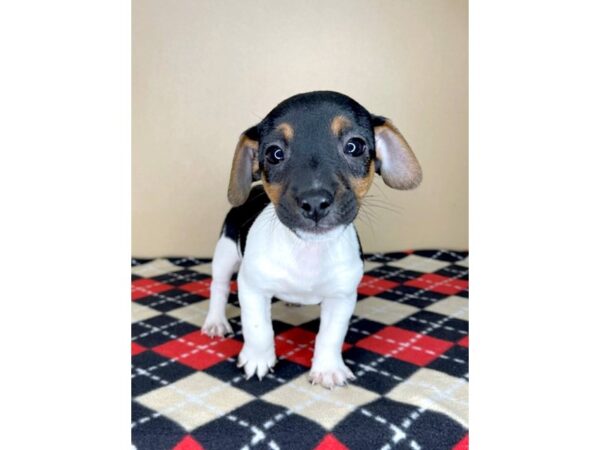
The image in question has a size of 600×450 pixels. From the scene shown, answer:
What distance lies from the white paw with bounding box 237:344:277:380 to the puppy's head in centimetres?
52

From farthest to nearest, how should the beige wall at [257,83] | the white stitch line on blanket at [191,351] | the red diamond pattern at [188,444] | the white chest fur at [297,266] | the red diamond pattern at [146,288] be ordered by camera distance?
the beige wall at [257,83] → the red diamond pattern at [146,288] → the white stitch line on blanket at [191,351] → the white chest fur at [297,266] → the red diamond pattern at [188,444]

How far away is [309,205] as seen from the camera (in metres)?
1.45

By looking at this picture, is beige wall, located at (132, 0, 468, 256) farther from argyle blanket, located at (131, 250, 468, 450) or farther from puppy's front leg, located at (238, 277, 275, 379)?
puppy's front leg, located at (238, 277, 275, 379)

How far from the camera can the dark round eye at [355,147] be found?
5.44ft

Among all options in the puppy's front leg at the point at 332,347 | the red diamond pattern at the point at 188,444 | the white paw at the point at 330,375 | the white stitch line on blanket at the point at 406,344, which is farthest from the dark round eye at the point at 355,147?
the red diamond pattern at the point at 188,444

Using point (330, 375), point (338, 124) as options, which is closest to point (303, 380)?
point (330, 375)

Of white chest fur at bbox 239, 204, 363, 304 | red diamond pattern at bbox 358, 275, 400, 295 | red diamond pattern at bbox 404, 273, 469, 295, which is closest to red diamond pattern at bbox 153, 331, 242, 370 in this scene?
white chest fur at bbox 239, 204, 363, 304

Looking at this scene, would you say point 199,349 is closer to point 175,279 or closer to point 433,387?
point 433,387

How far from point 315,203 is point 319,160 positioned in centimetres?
A: 18

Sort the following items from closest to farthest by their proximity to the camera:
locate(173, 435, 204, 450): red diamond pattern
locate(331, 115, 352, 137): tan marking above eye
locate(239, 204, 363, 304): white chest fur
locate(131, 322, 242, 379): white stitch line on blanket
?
locate(173, 435, 204, 450): red diamond pattern < locate(331, 115, 352, 137): tan marking above eye < locate(239, 204, 363, 304): white chest fur < locate(131, 322, 242, 379): white stitch line on blanket

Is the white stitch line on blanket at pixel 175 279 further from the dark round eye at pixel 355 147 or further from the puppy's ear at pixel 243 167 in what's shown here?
the dark round eye at pixel 355 147

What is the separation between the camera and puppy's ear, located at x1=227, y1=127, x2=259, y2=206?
70.2 inches
